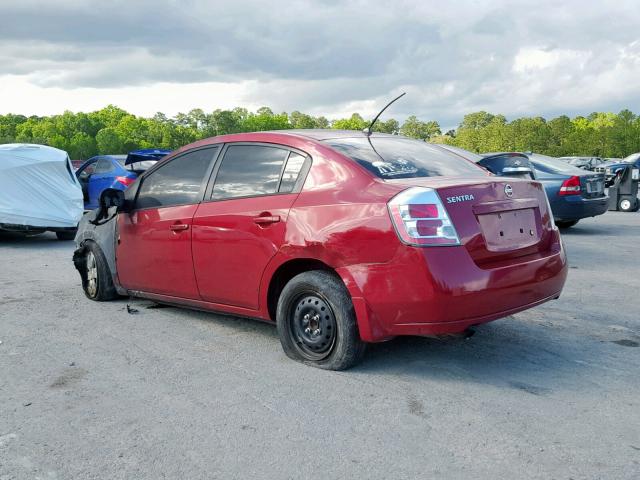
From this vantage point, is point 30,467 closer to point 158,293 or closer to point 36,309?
point 158,293

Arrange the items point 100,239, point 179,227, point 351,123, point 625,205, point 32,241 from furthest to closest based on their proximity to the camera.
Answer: point 351,123 → point 625,205 → point 32,241 → point 100,239 → point 179,227

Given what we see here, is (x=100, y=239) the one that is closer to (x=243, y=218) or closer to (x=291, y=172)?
(x=243, y=218)

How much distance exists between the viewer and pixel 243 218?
4848 millimetres

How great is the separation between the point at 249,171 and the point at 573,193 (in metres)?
8.79

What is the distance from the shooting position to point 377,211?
4.08 meters

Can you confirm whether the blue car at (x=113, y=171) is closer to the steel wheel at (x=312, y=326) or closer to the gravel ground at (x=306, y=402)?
the gravel ground at (x=306, y=402)

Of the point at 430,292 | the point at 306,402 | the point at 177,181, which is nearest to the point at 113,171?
the point at 177,181

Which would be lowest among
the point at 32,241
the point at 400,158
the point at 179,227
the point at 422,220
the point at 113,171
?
the point at 32,241

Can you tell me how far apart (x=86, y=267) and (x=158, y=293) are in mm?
1483

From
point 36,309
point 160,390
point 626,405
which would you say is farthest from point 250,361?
point 36,309

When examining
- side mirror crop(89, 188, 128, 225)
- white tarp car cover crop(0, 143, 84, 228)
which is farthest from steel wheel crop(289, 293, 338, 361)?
white tarp car cover crop(0, 143, 84, 228)

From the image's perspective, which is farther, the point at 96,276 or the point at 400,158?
the point at 96,276

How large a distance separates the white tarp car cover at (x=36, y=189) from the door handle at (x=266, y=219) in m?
8.36

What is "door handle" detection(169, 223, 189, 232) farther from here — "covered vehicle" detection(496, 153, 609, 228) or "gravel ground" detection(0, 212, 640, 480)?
"covered vehicle" detection(496, 153, 609, 228)
